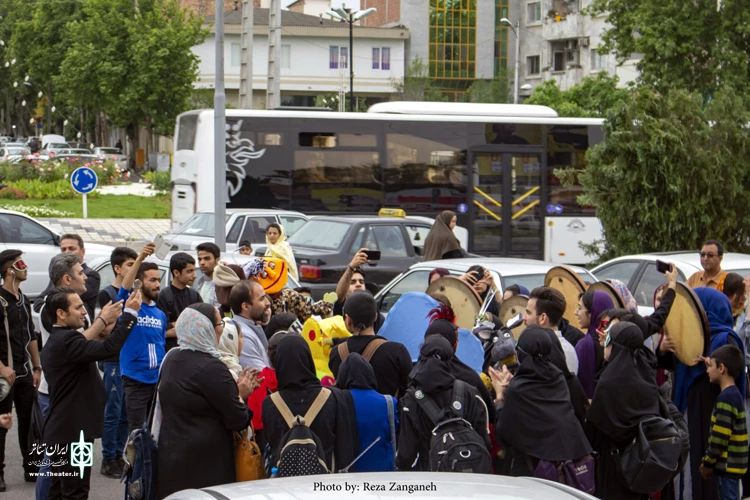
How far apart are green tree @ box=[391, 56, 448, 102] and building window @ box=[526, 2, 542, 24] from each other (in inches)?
332

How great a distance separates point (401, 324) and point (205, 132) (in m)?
15.0

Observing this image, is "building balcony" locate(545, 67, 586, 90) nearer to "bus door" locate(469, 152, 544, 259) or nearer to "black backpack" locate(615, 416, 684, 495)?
"bus door" locate(469, 152, 544, 259)

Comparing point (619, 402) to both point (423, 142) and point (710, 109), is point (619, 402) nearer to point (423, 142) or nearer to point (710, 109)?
point (710, 109)

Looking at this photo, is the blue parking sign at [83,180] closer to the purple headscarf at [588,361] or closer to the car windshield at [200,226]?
the car windshield at [200,226]

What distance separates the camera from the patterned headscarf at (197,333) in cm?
512

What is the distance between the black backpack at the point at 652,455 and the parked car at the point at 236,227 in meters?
12.2

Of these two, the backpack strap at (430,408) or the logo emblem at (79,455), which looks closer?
the backpack strap at (430,408)

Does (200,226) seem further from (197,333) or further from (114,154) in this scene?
(114,154)

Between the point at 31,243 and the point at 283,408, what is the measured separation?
42.2ft

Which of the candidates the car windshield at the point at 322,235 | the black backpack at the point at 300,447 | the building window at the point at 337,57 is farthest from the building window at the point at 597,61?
the black backpack at the point at 300,447

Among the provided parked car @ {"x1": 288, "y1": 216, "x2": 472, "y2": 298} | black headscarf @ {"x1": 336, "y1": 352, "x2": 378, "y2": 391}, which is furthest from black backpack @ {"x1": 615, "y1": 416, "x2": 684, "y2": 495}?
parked car @ {"x1": 288, "y1": 216, "x2": 472, "y2": 298}

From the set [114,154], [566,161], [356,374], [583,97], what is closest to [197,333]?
[356,374]

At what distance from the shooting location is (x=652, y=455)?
17.5 ft

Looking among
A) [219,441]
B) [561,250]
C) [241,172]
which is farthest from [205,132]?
[219,441]
